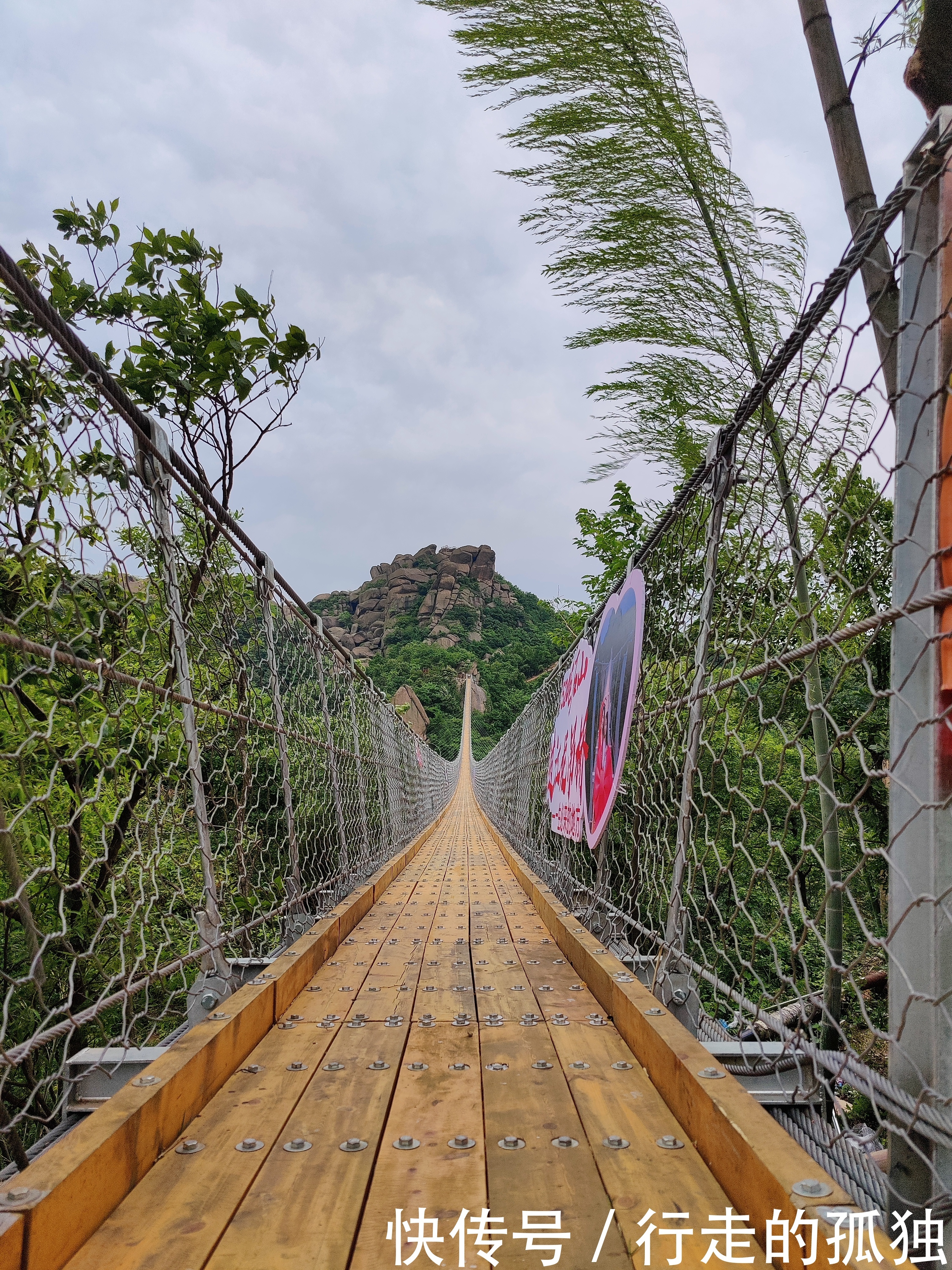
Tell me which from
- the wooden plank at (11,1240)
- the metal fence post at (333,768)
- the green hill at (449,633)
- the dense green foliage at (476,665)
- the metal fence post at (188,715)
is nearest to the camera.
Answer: the wooden plank at (11,1240)

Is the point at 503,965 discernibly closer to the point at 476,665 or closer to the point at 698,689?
the point at 698,689

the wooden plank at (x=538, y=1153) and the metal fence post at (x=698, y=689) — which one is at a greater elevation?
the metal fence post at (x=698, y=689)

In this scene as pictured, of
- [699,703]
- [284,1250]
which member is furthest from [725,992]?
[284,1250]

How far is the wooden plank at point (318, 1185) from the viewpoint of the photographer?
2.75 ft

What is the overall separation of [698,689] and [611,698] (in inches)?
28.7

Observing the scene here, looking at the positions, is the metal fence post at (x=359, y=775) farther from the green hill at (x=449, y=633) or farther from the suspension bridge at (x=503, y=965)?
the green hill at (x=449, y=633)

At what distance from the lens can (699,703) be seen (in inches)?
56.4

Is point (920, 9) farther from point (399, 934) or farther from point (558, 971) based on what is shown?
point (399, 934)

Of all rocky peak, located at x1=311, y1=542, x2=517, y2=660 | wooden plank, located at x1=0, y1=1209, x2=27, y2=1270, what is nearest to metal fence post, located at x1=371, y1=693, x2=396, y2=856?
wooden plank, located at x1=0, y1=1209, x2=27, y2=1270

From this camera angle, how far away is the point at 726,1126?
96 cm

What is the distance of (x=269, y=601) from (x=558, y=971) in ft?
4.03

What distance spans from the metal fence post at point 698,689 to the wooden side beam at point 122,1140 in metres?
0.78

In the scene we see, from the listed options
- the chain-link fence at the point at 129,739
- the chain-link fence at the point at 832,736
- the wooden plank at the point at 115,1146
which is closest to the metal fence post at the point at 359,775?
the chain-link fence at the point at 129,739

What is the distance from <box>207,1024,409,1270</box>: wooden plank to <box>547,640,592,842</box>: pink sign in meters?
1.27
